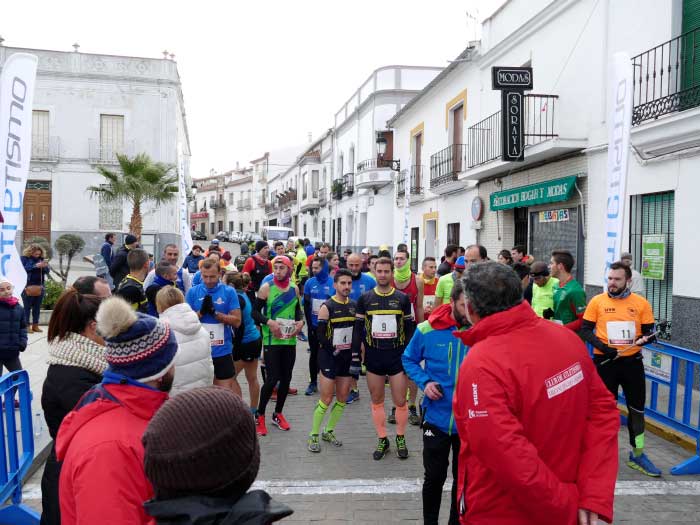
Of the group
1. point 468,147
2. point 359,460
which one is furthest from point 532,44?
point 359,460

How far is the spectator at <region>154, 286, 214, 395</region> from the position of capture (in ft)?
13.6

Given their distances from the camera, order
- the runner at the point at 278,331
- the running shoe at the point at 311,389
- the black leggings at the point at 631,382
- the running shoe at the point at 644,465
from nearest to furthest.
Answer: the running shoe at the point at 644,465, the black leggings at the point at 631,382, the runner at the point at 278,331, the running shoe at the point at 311,389

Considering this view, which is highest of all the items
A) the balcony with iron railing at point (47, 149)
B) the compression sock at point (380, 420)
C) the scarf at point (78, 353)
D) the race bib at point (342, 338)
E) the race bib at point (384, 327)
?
the balcony with iron railing at point (47, 149)

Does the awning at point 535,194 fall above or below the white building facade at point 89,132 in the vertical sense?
below

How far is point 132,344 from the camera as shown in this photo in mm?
2137

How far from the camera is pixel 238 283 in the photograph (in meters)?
7.28

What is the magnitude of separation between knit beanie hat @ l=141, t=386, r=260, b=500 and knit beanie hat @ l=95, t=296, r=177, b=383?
2.22ft

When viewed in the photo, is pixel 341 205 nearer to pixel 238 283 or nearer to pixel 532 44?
pixel 532 44

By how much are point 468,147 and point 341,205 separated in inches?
812

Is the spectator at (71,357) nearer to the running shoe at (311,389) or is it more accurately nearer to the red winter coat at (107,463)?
the red winter coat at (107,463)

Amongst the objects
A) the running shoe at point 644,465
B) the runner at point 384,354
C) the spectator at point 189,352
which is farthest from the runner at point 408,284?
the spectator at point 189,352

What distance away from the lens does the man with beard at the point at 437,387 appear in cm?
388

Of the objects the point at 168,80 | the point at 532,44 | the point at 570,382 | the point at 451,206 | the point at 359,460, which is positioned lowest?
the point at 359,460

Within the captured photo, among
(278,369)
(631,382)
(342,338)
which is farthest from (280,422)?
(631,382)
